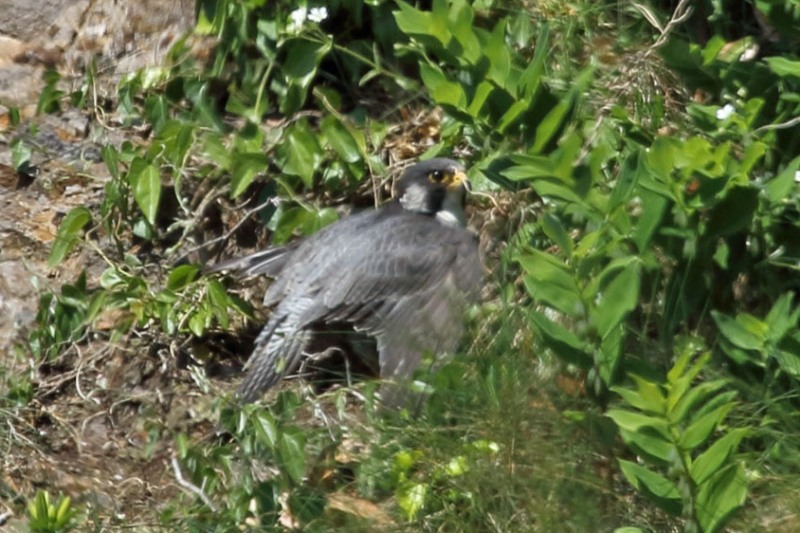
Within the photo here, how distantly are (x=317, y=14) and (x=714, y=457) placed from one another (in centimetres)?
304

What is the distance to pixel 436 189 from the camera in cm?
577

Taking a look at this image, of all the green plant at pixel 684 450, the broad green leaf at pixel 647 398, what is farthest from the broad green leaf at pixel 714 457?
the broad green leaf at pixel 647 398

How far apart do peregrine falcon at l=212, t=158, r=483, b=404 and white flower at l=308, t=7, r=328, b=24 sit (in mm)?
668

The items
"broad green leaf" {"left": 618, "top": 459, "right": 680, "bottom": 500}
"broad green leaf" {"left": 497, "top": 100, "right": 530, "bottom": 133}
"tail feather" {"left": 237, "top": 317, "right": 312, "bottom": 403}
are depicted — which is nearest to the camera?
"broad green leaf" {"left": 618, "top": 459, "right": 680, "bottom": 500}

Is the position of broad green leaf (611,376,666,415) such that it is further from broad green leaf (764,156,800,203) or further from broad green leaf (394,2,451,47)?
broad green leaf (394,2,451,47)

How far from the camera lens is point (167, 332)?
562 cm

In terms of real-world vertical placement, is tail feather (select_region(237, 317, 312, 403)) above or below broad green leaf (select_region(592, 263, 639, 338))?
below

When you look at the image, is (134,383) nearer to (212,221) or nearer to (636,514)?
(212,221)

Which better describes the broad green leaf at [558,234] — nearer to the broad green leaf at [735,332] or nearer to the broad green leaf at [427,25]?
the broad green leaf at [735,332]

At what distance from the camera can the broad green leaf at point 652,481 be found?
3457 millimetres

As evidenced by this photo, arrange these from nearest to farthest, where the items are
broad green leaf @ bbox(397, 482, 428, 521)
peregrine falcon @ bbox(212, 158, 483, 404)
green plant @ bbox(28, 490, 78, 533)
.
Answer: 1. broad green leaf @ bbox(397, 482, 428, 521)
2. green plant @ bbox(28, 490, 78, 533)
3. peregrine falcon @ bbox(212, 158, 483, 404)

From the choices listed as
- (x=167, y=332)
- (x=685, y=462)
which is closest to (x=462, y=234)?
(x=167, y=332)

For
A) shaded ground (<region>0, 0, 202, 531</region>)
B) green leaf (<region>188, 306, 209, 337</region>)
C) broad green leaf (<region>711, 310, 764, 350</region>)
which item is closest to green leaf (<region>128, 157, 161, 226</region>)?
shaded ground (<region>0, 0, 202, 531</region>)

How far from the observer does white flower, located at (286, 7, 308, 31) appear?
19.4ft
